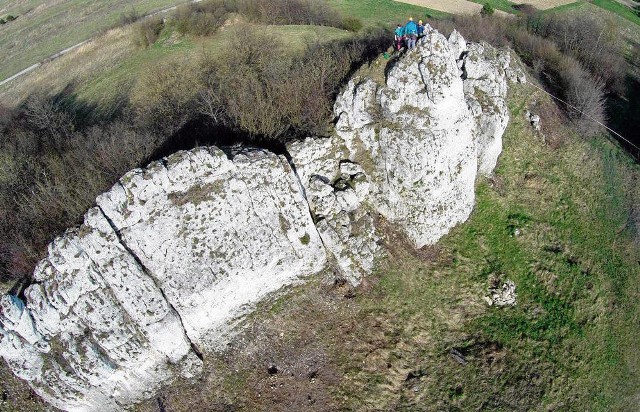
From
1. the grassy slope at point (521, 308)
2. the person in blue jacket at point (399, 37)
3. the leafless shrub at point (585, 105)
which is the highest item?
the person in blue jacket at point (399, 37)

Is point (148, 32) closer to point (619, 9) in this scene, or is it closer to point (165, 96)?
point (165, 96)

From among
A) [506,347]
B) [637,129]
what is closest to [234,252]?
[506,347]

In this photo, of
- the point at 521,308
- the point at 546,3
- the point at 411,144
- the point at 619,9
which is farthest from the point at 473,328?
the point at 619,9

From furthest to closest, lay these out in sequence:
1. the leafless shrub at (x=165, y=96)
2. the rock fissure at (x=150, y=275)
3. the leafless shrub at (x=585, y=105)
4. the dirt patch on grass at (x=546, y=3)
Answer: the dirt patch on grass at (x=546, y=3) → the leafless shrub at (x=585, y=105) → the leafless shrub at (x=165, y=96) → the rock fissure at (x=150, y=275)

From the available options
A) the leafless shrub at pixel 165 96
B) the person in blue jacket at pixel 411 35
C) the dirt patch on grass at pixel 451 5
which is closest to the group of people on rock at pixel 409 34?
the person in blue jacket at pixel 411 35

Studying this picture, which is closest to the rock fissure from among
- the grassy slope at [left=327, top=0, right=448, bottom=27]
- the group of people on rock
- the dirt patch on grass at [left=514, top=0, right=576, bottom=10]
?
the group of people on rock

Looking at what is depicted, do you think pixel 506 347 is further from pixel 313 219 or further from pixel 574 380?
pixel 313 219

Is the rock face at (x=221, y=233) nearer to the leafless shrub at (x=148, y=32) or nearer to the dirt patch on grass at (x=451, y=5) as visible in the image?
the leafless shrub at (x=148, y=32)
